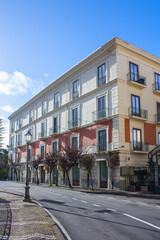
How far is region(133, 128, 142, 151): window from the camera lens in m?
24.4

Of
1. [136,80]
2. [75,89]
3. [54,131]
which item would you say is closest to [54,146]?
[54,131]

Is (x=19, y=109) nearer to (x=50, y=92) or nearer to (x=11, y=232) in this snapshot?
(x=50, y=92)

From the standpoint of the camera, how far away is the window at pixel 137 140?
24362 mm

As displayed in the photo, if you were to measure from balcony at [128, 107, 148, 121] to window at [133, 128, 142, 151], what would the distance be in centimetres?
135

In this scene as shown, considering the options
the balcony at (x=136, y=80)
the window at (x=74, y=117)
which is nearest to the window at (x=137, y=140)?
the balcony at (x=136, y=80)

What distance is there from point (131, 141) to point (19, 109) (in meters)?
32.5

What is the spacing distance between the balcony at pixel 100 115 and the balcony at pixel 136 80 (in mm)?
3894

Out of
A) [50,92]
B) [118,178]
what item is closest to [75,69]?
[50,92]

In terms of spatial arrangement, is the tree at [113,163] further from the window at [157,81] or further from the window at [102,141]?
the window at [157,81]

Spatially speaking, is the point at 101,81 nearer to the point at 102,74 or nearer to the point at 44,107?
the point at 102,74

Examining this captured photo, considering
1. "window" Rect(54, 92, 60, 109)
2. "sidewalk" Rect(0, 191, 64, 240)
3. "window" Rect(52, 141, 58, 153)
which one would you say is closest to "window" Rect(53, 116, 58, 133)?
"window" Rect(52, 141, 58, 153)

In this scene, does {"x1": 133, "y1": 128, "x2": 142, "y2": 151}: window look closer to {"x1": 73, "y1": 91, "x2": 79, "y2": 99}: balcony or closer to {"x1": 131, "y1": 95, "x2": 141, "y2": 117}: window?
{"x1": 131, "y1": 95, "x2": 141, "y2": 117}: window

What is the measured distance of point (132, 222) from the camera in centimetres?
848

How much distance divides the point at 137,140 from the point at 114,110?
12.8ft
